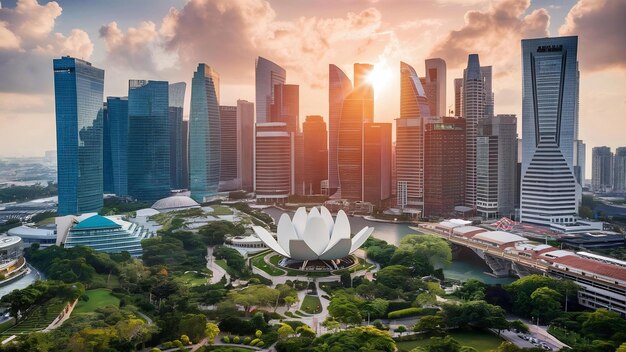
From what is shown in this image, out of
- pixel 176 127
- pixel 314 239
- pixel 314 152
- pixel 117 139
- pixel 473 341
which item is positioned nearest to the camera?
pixel 473 341

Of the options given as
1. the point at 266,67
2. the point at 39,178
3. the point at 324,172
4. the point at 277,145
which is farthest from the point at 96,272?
the point at 39,178

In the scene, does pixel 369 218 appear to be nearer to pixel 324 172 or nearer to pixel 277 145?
pixel 277 145

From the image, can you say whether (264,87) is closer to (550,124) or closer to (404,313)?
(550,124)

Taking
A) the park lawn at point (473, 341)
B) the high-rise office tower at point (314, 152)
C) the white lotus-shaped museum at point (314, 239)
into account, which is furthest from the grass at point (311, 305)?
the high-rise office tower at point (314, 152)

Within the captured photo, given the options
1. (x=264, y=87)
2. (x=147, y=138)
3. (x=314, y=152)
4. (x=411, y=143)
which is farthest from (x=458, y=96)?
(x=147, y=138)

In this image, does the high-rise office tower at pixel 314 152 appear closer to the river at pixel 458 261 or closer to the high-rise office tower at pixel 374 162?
the high-rise office tower at pixel 374 162

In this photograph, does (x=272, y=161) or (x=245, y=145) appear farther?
(x=245, y=145)
